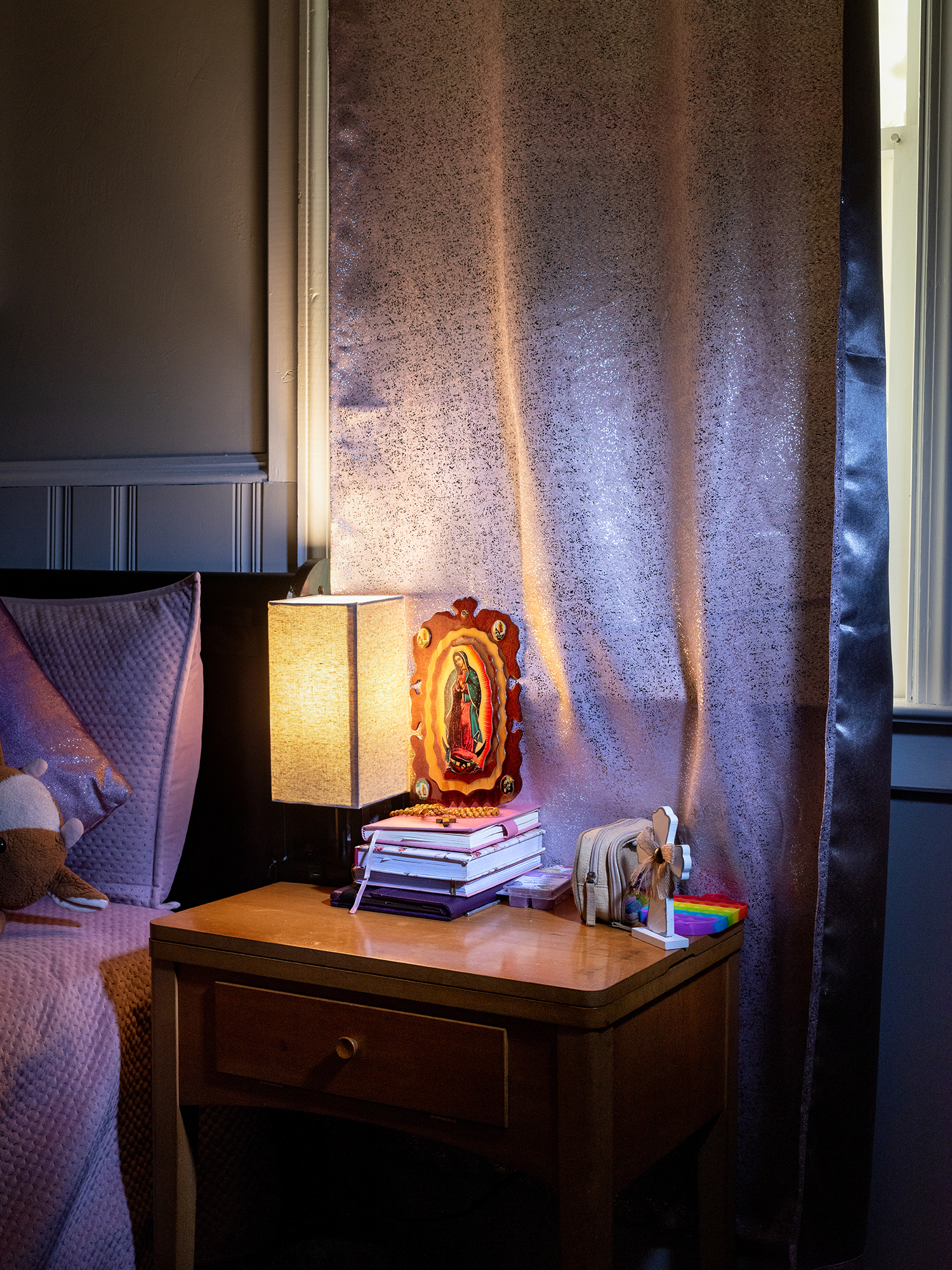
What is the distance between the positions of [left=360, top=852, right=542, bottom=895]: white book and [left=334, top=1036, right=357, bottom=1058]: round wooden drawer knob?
0.25 metres

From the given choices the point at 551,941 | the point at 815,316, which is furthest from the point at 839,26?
the point at 551,941

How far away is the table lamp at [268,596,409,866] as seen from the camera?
5.35 feet

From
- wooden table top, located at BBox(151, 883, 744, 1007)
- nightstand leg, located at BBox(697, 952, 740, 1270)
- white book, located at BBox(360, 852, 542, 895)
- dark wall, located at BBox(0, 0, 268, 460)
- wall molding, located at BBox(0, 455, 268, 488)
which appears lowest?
nightstand leg, located at BBox(697, 952, 740, 1270)

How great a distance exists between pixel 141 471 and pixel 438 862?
1033 millimetres

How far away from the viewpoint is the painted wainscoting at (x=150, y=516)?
200 cm

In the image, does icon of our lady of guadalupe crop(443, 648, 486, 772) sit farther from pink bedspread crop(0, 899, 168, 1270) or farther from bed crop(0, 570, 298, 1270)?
pink bedspread crop(0, 899, 168, 1270)

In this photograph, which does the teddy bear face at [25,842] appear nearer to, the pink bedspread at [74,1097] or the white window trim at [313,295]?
the pink bedspread at [74,1097]

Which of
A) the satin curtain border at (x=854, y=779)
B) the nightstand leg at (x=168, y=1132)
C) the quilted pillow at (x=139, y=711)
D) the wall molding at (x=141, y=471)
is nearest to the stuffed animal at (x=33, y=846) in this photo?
the quilted pillow at (x=139, y=711)

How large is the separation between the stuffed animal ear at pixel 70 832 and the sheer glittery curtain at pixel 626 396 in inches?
22.3

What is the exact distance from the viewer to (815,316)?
148 centimetres

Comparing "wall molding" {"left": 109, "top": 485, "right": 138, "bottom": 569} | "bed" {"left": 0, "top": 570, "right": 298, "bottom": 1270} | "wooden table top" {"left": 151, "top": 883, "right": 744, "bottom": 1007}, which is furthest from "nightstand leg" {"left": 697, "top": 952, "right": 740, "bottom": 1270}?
"wall molding" {"left": 109, "top": 485, "right": 138, "bottom": 569}

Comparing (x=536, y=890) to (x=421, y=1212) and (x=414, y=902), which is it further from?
(x=421, y=1212)

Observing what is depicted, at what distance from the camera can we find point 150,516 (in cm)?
212

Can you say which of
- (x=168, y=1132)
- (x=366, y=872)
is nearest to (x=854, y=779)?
(x=366, y=872)
